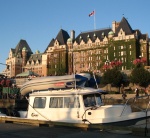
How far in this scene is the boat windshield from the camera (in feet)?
53.0

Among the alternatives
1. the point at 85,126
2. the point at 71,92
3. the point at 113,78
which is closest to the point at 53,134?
the point at 85,126

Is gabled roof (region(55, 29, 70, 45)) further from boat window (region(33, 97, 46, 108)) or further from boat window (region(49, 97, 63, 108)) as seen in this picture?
boat window (region(49, 97, 63, 108))

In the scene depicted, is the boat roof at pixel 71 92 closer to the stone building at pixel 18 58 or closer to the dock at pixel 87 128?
the dock at pixel 87 128

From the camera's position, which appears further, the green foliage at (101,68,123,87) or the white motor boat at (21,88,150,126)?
the green foliage at (101,68,123,87)

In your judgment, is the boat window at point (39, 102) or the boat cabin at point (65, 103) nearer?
the boat cabin at point (65, 103)

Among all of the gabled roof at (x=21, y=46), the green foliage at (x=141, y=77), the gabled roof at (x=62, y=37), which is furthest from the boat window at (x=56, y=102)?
the gabled roof at (x=21, y=46)

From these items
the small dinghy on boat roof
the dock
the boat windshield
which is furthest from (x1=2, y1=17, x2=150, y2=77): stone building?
the dock

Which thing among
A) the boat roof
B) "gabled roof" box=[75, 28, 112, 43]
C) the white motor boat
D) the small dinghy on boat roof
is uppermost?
"gabled roof" box=[75, 28, 112, 43]

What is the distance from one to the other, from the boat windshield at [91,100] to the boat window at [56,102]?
4.95 feet

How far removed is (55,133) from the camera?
12.2m

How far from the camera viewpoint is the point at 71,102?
16312 millimetres

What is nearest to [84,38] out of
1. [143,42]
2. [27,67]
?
[143,42]

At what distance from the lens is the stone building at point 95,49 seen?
89.4 m

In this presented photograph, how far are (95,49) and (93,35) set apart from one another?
6.21m
